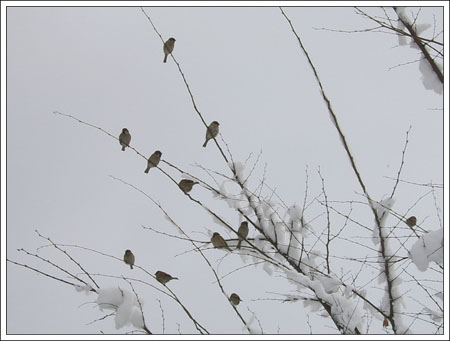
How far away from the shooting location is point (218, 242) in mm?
3750

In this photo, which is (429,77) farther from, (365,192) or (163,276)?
(163,276)

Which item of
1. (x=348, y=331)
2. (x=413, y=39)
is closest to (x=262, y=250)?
(x=348, y=331)

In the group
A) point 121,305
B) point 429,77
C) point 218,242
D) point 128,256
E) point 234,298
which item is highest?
point 429,77

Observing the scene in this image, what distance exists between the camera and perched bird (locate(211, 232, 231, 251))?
370 centimetres

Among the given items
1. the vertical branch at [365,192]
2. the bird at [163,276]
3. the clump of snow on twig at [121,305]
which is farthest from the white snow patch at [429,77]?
the bird at [163,276]

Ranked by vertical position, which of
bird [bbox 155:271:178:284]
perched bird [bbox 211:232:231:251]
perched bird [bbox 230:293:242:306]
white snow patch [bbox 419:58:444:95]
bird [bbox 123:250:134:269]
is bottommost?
perched bird [bbox 230:293:242:306]

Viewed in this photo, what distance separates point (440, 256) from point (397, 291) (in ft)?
2.44

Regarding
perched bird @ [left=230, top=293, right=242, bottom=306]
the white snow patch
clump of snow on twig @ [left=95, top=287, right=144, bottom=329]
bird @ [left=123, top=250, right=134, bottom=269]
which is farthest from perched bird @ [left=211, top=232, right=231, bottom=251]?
the white snow patch

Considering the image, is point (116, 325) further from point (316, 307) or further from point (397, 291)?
point (397, 291)

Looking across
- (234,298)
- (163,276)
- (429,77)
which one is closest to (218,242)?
(234,298)

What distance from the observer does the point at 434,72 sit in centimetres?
300

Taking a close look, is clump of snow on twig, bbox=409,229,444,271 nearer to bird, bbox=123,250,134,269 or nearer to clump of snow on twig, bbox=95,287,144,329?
clump of snow on twig, bbox=95,287,144,329

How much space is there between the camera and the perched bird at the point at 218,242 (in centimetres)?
370

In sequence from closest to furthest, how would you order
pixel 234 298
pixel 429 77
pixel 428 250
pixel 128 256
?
pixel 428 250 → pixel 429 77 → pixel 234 298 → pixel 128 256
